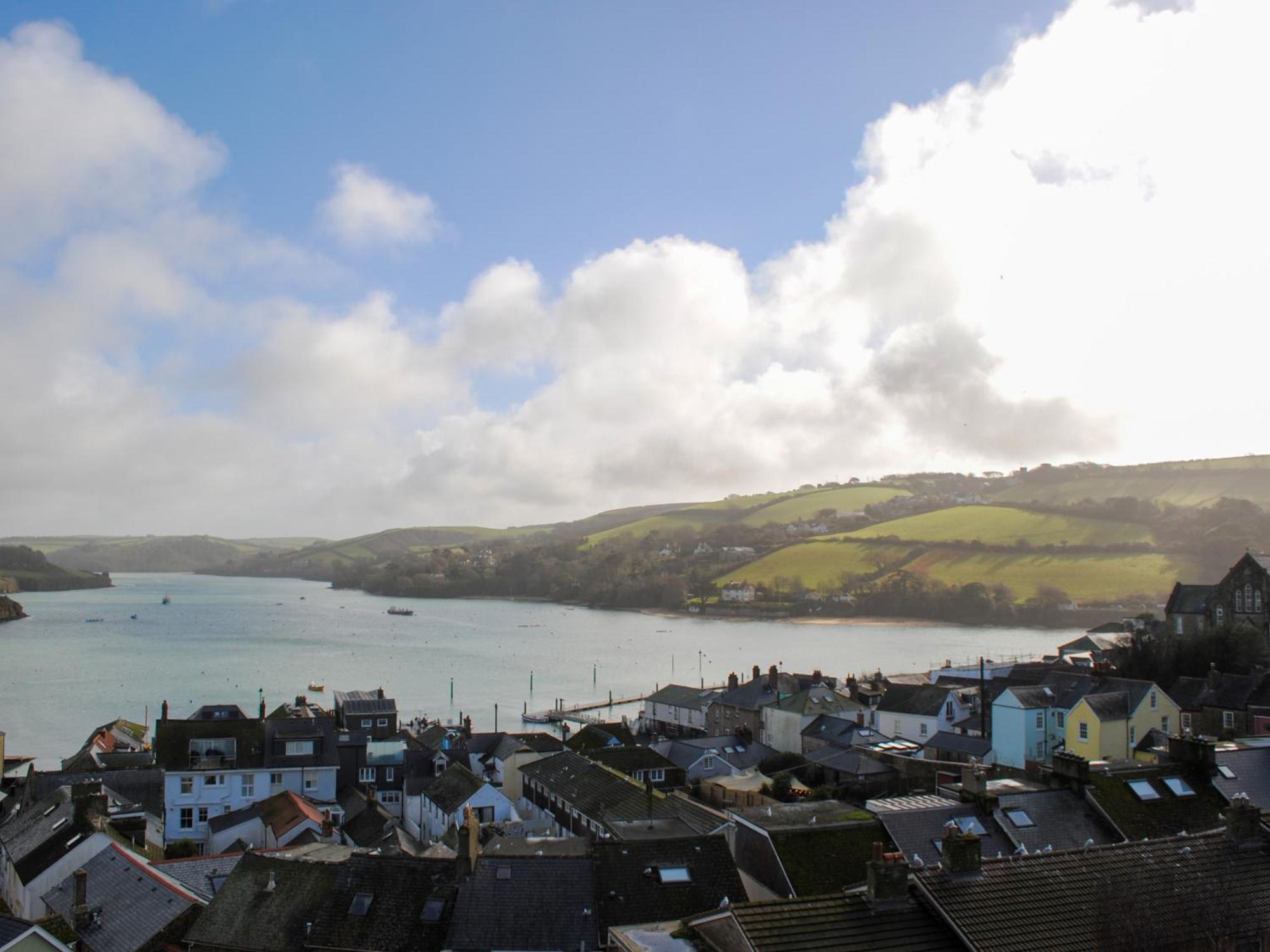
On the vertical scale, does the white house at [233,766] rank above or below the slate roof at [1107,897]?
below

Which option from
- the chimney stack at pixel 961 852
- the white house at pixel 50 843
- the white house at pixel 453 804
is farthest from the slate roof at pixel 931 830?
the white house at pixel 50 843

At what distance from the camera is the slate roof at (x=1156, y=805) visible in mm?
18391

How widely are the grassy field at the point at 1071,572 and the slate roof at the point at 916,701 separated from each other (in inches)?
4094

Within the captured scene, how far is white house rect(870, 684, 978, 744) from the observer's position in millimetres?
50875

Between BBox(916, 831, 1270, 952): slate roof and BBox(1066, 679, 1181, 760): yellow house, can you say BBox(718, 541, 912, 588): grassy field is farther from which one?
BBox(916, 831, 1270, 952): slate roof

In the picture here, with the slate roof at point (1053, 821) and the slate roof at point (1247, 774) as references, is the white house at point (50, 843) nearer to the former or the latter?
the slate roof at point (1053, 821)

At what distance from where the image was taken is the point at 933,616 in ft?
537

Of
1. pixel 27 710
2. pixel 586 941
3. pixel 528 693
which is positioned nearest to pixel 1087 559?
pixel 528 693

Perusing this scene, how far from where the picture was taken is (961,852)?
10.9 metres

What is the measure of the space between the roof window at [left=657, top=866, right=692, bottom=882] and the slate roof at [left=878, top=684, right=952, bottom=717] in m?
34.9

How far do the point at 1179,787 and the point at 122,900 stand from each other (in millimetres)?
22215

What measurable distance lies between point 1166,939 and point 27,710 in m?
78.5

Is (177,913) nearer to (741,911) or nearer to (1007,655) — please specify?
(741,911)

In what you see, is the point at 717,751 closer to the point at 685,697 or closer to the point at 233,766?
the point at 233,766
